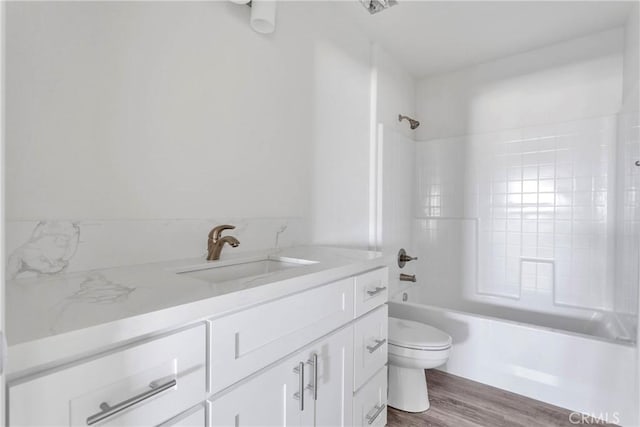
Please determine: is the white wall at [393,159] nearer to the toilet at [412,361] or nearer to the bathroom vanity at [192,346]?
the toilet at [412,361]

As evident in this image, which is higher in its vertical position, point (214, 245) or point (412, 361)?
point (214, 245)

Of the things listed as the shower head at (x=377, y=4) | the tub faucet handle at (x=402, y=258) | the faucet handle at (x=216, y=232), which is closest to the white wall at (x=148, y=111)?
the faucet handle at (x=216, y=232)

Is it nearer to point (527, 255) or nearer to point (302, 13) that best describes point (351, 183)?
point (302, 13)

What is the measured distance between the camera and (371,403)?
136cm

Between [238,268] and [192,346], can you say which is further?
[238,268]

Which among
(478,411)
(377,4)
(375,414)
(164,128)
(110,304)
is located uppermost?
(377,4)

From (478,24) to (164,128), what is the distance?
219cm

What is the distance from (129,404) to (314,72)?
5.87ft

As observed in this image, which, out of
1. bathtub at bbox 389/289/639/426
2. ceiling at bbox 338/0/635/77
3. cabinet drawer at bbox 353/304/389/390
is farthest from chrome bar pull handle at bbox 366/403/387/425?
ceiling at bbox 338/0/635/77

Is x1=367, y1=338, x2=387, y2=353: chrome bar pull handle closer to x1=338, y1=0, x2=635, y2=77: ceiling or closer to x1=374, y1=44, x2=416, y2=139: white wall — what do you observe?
x1=374, y1=44, x2=416, y2=139: white wall

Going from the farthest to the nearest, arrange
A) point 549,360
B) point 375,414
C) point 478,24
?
point 478,24 < point 549,360 < point 375,414

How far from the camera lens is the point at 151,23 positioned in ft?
3.74

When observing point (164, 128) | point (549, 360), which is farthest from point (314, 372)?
point (549, 360)

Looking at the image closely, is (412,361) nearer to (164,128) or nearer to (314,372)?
(314,372)
